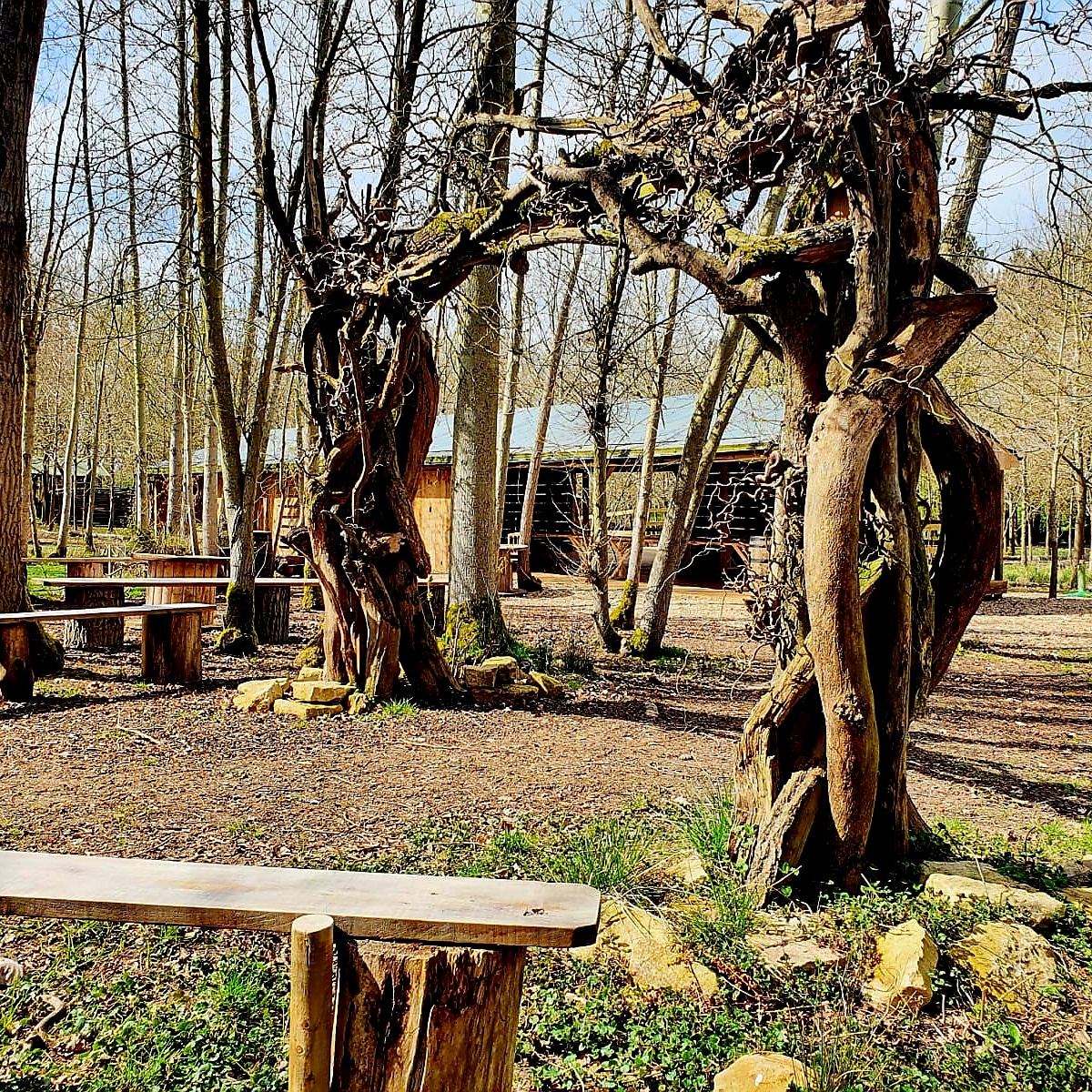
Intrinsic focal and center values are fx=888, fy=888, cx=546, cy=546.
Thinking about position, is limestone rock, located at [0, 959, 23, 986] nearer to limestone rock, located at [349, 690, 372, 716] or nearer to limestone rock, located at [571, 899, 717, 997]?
limestone rock, located at [571, 899, 717, 997]

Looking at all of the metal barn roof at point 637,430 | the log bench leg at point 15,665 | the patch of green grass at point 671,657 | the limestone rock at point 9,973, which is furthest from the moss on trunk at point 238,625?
the limestone rock at point 9,973

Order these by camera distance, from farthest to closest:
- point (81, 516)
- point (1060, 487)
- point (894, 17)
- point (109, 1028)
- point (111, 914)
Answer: point (81, 516) < point (1060, 487) < point (894, 17) < point (109, 1028) < point (111, 914)

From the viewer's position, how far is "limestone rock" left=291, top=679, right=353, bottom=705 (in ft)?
21.9

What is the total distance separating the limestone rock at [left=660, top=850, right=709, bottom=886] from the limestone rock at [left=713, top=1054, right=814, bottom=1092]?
3.69 feet

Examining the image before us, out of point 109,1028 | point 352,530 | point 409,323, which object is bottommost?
point 109,1028

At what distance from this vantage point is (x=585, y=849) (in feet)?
12.3

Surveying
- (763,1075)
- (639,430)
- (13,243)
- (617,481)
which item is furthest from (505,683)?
(617,481)

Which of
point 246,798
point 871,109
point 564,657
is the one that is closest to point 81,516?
point 564,657

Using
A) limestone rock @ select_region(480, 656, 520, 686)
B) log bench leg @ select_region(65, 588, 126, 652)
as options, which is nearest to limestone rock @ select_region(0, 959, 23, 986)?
limestone rock @ select_region(480, 656, 520, 686)

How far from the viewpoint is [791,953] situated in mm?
3025

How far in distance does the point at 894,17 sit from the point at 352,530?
15.4 ft

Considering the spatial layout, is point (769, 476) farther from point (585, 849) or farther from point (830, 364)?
point (585, 849)

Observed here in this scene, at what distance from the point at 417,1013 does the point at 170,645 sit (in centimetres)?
636

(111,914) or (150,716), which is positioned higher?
(111,914)
